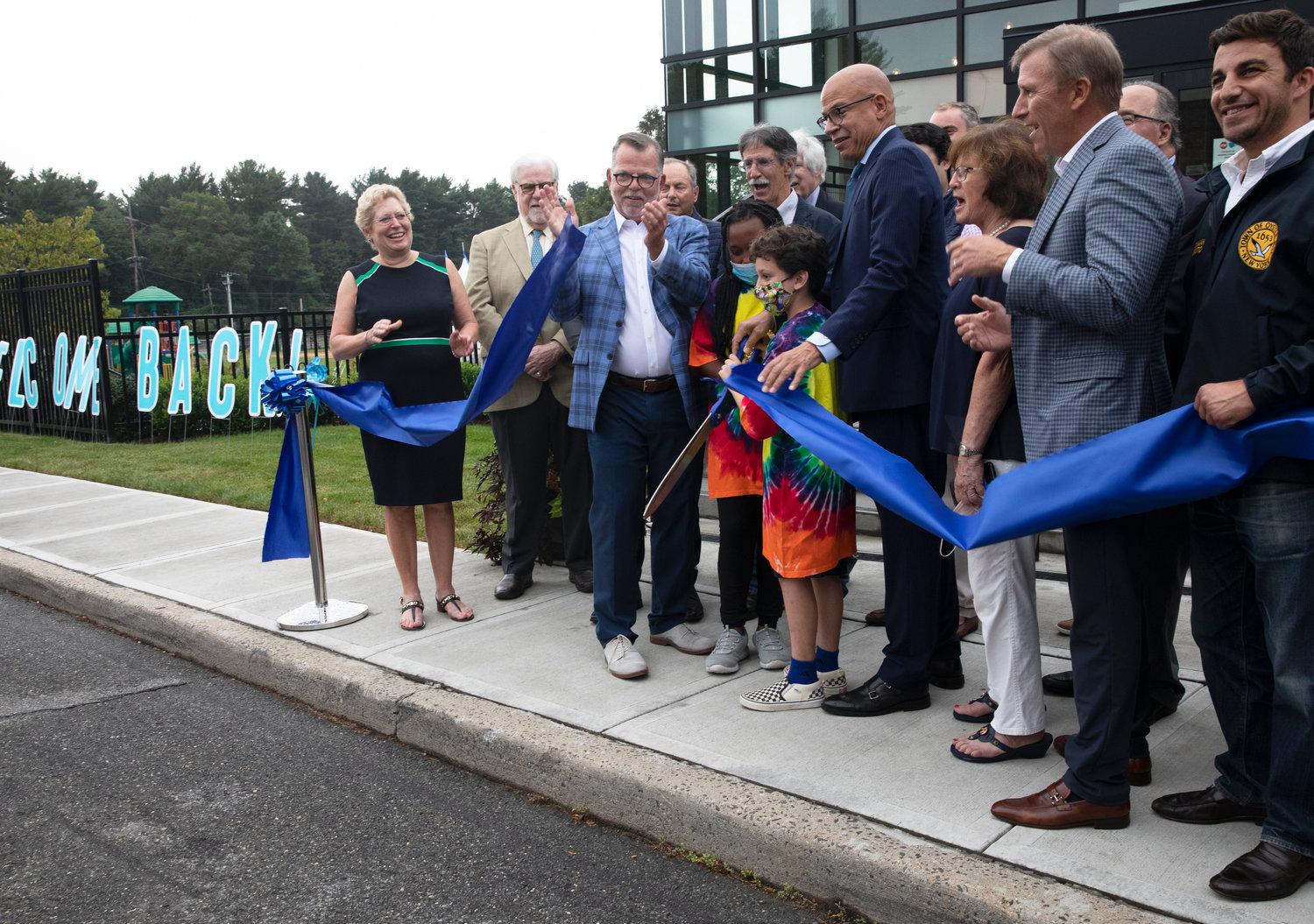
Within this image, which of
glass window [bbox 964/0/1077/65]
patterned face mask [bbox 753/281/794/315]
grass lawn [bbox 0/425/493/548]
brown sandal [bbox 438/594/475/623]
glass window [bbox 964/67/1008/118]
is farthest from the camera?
glass window [bbox 964/67/1008/118]

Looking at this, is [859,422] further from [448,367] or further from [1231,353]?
[448,367]

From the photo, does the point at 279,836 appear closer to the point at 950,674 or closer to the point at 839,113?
the point at 950,674

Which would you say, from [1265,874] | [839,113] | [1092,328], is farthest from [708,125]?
[1265,874]

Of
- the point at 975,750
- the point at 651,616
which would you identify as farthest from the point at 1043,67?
the point at 651,616

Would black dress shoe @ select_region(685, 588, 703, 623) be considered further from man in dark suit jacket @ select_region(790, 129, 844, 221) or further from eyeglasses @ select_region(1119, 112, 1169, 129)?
eyeglasses @ select_region(1119, 112, 1169, 129)

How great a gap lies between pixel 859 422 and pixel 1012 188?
108 cm

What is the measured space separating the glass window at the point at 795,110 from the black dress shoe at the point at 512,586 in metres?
11.2

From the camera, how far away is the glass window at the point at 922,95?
543 inches

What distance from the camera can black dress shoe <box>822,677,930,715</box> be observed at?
3846 millimetres

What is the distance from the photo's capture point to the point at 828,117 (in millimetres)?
3916

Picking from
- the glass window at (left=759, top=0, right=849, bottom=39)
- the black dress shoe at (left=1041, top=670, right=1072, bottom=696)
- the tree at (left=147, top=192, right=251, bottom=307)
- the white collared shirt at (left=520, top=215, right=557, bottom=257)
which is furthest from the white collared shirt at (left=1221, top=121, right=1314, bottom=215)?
the tree at (left=147, top=192, right=251, bottom=307)

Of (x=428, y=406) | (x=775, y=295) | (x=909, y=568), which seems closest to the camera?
(x=909, y=568)

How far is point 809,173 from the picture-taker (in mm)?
5398

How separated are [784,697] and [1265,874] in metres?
1.73
